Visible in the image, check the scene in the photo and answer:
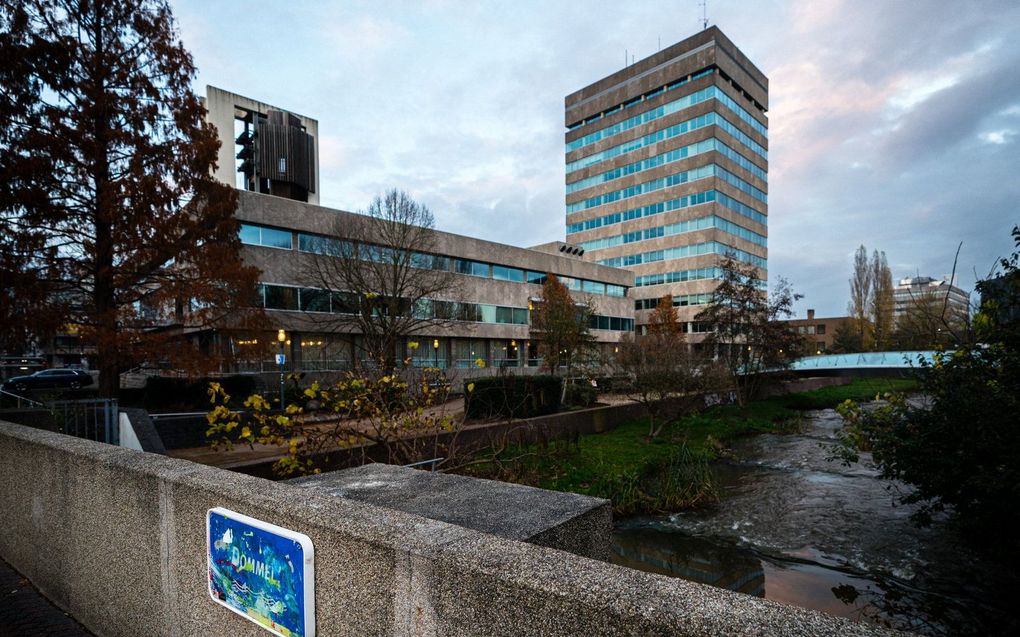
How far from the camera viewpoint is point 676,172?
63.0 metres

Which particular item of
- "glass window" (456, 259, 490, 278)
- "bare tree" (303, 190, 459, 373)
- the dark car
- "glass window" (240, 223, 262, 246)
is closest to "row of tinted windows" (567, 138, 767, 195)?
"glass window" (456, 259, 490, 278)

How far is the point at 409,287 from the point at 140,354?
14.1 meters

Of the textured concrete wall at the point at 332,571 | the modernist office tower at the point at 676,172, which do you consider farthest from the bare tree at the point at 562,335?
the modernist office tower at the point at 676,172

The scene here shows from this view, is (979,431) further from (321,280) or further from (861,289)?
(861,289)

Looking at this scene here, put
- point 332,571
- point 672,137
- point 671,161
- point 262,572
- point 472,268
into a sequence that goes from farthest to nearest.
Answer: point 672,137, point 671,161, point 472,268, point 262,572, point 332,571

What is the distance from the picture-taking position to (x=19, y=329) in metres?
12.5

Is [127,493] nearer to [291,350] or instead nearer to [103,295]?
[103,295]

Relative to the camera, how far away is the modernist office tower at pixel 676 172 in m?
60.3

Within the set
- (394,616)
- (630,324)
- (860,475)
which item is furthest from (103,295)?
(630,324)

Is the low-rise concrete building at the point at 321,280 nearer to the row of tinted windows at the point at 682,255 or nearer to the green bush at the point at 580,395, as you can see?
the green bush at the point at 580,395

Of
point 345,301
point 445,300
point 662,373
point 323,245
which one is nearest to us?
point 662,373

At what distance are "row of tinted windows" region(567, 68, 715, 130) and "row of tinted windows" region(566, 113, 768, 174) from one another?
552cm

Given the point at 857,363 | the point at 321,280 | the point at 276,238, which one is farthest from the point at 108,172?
→ the point at 857,363

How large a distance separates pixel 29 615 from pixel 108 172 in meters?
13.7
